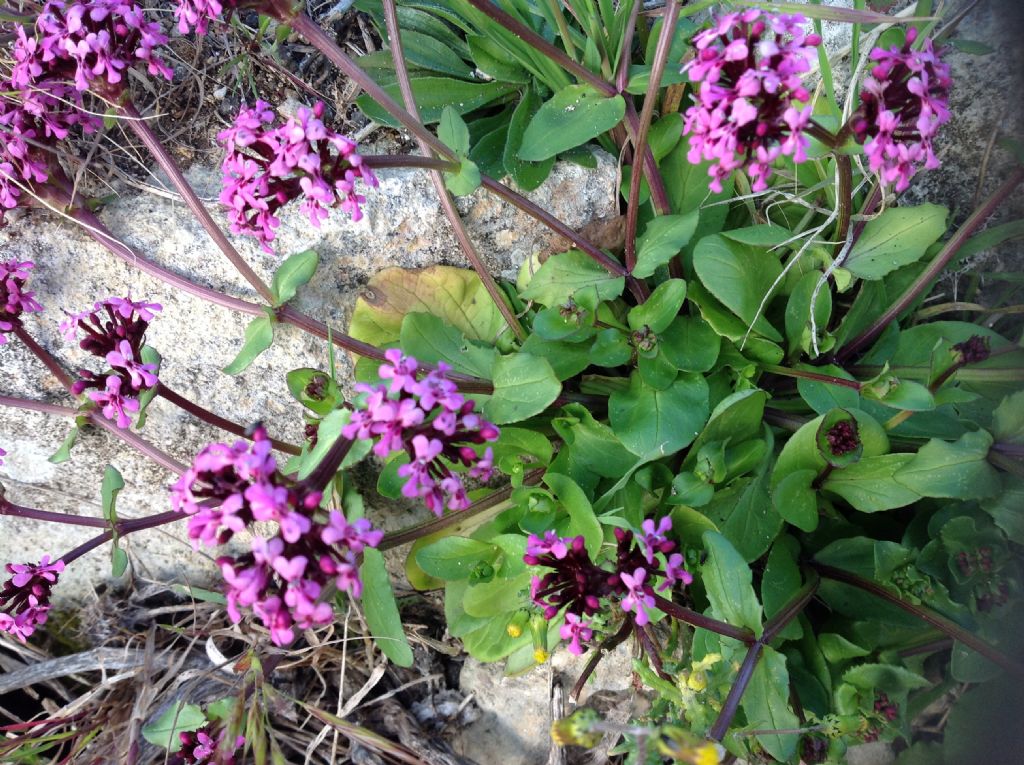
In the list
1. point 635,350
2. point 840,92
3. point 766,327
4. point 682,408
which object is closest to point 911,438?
point 766,327

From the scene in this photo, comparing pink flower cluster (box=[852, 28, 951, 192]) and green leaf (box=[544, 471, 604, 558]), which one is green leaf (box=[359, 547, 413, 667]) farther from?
pink flower cluster (box=[852, 28, 951, 192])

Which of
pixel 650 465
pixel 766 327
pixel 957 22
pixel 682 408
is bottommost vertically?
pixel 650 465

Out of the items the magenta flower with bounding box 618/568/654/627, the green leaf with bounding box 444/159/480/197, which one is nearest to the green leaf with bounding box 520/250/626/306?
the green leaf with bounding box 444/159/480/197

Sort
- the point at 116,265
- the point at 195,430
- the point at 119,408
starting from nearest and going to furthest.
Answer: the point at 119,408 → the point at 116,265 → the point at 195,430

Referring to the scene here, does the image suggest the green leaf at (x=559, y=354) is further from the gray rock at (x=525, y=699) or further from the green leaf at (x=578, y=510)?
the gray rock at (x=525, y=699)

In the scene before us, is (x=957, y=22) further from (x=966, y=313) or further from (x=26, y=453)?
(x=26, y=453)

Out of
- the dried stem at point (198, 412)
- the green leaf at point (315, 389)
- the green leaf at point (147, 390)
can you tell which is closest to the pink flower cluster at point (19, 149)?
the green leaf at point (147, 390)
